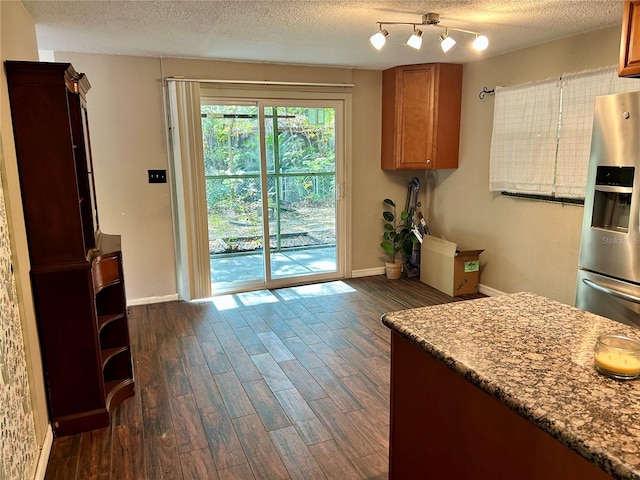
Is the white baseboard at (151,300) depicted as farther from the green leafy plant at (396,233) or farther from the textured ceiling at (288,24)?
the green leafy plant at (396,233)

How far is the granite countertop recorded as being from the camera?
3.14 ft

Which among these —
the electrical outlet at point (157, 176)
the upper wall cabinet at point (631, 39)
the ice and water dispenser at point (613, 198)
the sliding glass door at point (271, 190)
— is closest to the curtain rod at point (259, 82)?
the sliding glass door at point (271, 190)

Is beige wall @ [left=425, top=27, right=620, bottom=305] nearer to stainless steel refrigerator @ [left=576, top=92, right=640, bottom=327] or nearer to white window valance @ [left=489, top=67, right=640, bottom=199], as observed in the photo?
white window valance @ [left=489, top=67, right=640, bottom=199]

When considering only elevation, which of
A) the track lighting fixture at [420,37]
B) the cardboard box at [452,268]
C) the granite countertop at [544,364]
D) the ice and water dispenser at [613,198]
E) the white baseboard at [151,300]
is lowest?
the white baseboard at [151,300]

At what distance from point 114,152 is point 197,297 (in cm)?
153

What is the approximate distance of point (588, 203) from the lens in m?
2.92

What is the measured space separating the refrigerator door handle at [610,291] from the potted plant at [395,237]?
2.32 m

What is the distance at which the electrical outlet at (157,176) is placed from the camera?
428cm

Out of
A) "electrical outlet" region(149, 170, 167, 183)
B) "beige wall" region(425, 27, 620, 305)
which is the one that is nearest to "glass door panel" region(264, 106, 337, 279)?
"electrical outlet" region(149, 170, 167, 183)

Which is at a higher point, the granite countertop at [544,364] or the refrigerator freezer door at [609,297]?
the granite countertop at [544,364]

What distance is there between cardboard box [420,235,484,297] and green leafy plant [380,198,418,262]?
1.26ft

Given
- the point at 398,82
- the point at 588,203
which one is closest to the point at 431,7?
the point at 588,203

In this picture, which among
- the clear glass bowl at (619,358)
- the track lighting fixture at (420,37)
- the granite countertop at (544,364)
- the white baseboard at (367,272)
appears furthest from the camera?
the white baseboard at (367,272)

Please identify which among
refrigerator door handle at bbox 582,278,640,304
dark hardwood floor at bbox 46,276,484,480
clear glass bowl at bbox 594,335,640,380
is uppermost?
clear glass bowl at bbox 594,335,640,380
